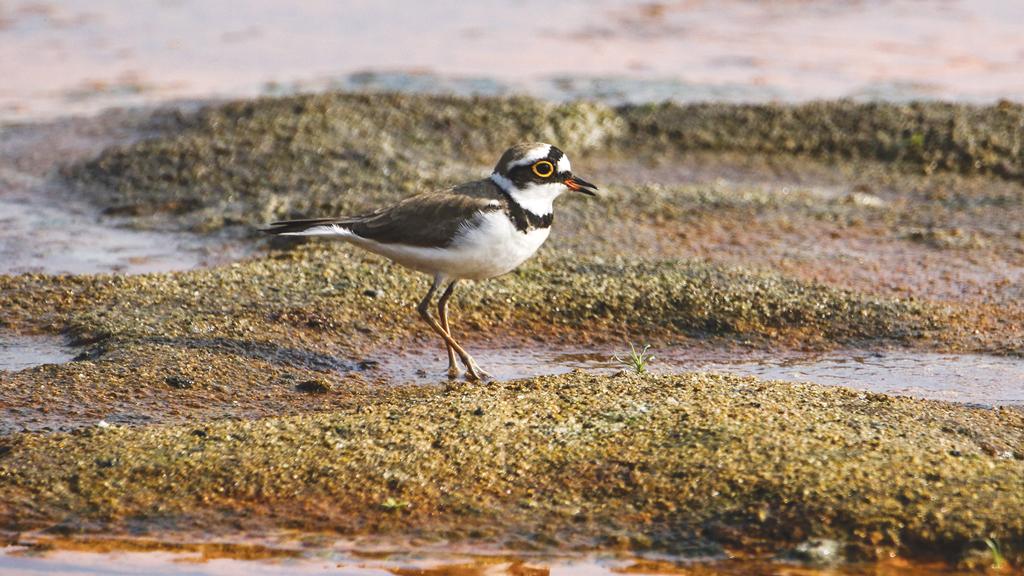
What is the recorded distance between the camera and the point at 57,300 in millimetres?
6016

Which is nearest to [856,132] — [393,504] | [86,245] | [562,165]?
[562,165]

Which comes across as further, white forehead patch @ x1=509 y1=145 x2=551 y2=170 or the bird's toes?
white forehead patch @ x1=509 y1=145 x2=551 y2=170

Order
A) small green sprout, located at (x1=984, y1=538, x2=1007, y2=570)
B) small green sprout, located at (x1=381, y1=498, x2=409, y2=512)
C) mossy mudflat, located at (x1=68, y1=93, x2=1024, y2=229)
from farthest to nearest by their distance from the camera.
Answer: mossy mudflat, located at (x1=68, y1=93, x2=1024, y2=229) → small green sprout, located at (x1=381, y1=498, x2=409, y2=512) → small green sprout, located at (x1=984, y1=538, x2=1007, y2=570)

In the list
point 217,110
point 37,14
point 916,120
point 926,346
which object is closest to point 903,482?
point 926,346

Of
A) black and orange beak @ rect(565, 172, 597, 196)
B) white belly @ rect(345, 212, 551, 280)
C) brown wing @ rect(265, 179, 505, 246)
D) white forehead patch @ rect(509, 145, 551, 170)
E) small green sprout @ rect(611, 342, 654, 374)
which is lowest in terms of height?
small green sprout @ rect(611, 342, 654, 374)

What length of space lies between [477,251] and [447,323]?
1.47 feet

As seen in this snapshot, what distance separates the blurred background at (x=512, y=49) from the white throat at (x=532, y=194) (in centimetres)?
418

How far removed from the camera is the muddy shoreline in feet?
13.4

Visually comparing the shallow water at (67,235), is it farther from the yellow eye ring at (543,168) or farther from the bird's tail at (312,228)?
the yellow eye ring at (543,168)

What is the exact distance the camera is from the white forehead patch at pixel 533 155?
5820mm

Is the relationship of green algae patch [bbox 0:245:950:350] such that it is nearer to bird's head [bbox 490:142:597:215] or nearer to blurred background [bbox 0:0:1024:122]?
bird's head [bbox 490:142:597:215]

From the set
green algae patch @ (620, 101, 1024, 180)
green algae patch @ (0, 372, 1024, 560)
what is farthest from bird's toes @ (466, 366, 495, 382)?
green algae patch @ (620, 101, 1024, 180)

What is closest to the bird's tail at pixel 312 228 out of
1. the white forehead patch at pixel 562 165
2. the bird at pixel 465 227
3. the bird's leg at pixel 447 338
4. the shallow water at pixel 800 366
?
the bird at pixel 465 227

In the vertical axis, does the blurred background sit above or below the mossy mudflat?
above
